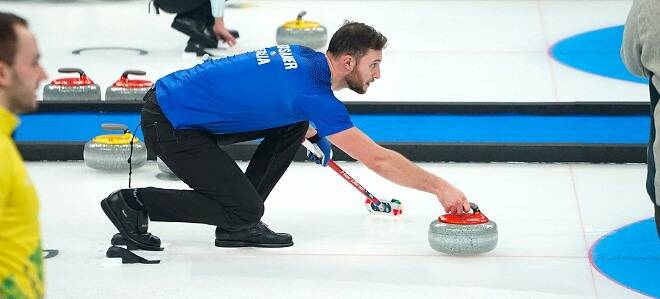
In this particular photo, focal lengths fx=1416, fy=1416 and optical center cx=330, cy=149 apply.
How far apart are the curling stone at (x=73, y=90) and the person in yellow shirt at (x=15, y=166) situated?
15.3ft

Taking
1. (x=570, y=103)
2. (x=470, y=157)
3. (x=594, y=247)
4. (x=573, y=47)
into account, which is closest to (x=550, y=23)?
(x=573, y=47)

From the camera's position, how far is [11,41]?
2600 millimetres

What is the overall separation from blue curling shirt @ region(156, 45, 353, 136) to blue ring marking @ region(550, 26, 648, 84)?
3.80 metres

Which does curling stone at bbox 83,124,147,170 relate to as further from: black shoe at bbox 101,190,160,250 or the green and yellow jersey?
the green and yellow jersey

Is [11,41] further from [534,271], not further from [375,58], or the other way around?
[534,271]

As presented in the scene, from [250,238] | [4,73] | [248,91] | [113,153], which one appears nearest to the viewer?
[4,73]

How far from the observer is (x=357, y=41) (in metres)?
4.61

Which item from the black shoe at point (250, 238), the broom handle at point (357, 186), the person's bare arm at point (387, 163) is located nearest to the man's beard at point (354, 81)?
the person's bare arm at point (387, 163)

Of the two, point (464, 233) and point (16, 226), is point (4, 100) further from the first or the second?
point (464, 233)

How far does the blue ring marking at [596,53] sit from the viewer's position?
332 inches

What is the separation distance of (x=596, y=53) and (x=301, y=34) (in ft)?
6.20

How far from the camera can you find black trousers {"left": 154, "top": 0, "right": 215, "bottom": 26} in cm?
855

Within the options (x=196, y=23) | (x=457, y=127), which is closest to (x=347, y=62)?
(x=457, y=127)

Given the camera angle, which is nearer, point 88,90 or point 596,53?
point 88,90
